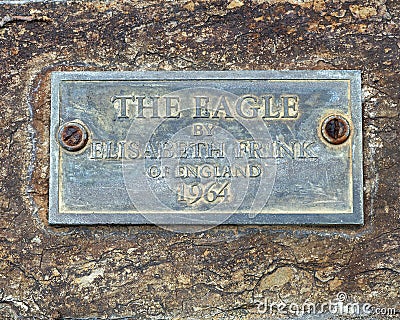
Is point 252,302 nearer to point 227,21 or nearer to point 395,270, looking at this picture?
point 395,270

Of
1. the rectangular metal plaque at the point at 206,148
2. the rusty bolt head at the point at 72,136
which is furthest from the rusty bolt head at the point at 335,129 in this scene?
the rusty bolt head at the point at 72,136

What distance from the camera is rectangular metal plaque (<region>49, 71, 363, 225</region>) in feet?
5.54

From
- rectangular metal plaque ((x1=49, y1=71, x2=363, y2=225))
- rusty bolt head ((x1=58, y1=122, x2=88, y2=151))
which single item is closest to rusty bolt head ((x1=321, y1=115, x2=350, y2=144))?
rectangular metal plaque ((x1=49, y1=71, x2=363, y2=225))

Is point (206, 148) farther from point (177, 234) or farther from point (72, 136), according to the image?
point (72, 136)

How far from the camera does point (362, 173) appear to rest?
1.69 meters

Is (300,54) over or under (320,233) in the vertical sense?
over

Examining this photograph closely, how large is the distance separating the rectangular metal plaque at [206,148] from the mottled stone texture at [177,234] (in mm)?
45

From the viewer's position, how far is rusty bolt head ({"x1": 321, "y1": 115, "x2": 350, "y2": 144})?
5.56 ft

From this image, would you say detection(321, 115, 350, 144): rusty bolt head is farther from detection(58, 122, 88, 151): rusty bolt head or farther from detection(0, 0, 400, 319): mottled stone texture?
detection(58, 122, 88, 151): rusty bolt head

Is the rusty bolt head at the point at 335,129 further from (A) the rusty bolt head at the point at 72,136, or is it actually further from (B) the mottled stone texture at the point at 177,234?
(A) the rusty bolt head at the point at 72,136

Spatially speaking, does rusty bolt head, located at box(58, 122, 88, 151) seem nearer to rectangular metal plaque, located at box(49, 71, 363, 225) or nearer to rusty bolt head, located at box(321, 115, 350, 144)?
rectangular metal plaque, located at box(49, 71, 363, 225)

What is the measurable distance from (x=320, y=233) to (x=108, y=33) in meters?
0.84

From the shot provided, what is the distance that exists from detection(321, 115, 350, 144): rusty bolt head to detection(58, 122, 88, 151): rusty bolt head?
0.68 meters

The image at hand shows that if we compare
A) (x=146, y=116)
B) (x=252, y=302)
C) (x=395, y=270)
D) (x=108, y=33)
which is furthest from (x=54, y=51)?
(x=395, y=270)
